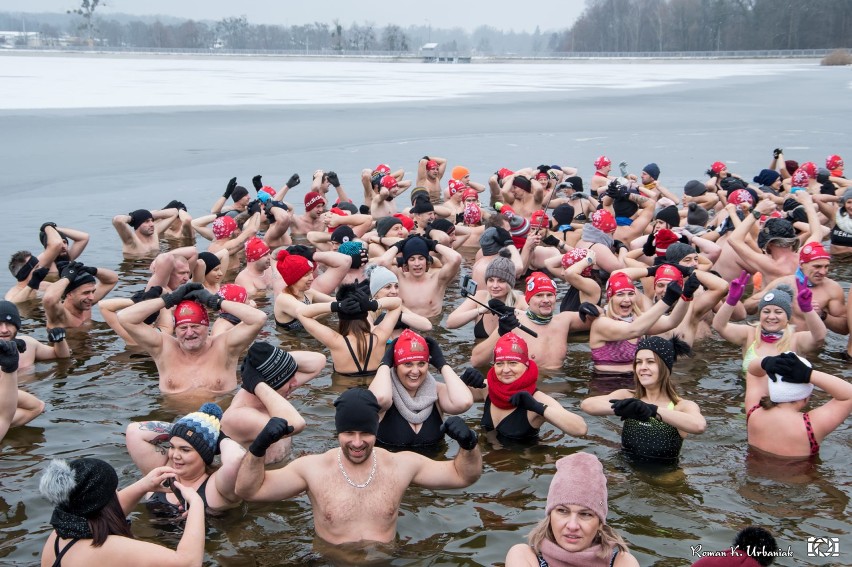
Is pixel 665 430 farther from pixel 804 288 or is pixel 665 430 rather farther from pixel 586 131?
pixel 586 131

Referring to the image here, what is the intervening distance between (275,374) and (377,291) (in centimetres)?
255

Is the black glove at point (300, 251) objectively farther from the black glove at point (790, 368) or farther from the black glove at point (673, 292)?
the black glove at point (790, 368)

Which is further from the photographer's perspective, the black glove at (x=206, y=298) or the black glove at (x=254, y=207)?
the black glove at (x=254, y=207)

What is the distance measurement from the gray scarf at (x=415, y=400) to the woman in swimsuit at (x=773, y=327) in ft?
9.17

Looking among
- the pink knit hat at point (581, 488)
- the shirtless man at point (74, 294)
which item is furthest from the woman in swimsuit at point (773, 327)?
the shirtless man at point (74, 294)

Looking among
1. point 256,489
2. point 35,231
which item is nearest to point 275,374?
point 256,489

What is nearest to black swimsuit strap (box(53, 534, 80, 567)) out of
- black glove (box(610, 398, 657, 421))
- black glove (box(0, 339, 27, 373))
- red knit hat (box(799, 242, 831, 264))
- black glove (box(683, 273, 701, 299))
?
black glove (box(0, 339, 27, 373))

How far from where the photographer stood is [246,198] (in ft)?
47.1

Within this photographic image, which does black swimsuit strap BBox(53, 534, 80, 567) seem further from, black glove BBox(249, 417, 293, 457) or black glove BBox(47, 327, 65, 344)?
black glove BBox(47, 327, 65, 344)

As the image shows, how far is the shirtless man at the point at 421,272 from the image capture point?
31.6 feet

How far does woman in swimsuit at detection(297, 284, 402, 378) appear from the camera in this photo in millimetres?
7684

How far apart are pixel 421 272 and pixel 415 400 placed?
143 inches

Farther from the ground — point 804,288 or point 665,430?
point 804,288

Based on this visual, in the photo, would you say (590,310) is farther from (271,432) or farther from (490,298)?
(271,432)
